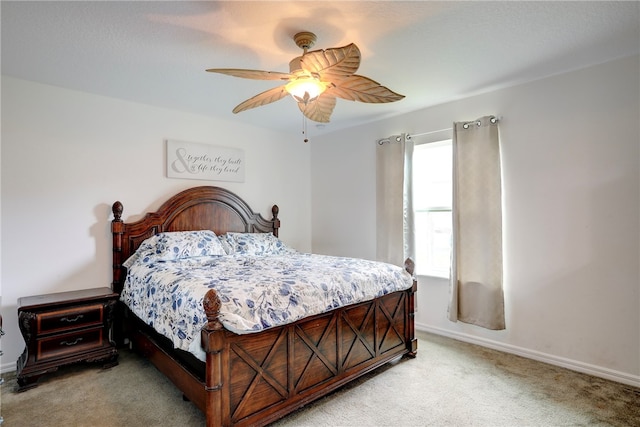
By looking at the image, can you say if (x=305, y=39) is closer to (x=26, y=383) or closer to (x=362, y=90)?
(x=362, y=90)

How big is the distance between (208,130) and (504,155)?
327 centimetres

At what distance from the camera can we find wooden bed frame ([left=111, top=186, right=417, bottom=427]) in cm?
183

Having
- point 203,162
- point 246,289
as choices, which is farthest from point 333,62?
point 203,162

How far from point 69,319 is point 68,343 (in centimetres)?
19

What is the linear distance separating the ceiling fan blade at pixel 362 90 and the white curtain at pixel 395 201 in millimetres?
1661

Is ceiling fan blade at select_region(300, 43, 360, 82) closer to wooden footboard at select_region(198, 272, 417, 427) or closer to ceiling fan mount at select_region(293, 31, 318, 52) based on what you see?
ceiling fan mount at select_region(293, 31, 318, 52)

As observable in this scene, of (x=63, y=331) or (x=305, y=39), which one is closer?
(x=305, y=39)

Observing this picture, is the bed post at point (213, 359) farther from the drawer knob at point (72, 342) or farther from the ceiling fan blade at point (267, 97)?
the drawer knob at point (72, 342)

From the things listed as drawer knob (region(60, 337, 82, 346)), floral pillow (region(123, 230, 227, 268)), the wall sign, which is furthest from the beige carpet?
the wall sign

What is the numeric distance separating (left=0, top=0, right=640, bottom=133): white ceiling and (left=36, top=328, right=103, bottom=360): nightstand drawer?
7.12 ft

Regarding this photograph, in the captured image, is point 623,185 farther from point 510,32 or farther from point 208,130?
point 208,130

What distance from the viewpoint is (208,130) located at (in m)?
4.09

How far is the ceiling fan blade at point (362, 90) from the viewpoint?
2.15m

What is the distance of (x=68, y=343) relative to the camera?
2725mm
